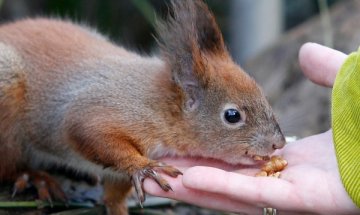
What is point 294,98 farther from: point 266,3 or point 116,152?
point 116,152

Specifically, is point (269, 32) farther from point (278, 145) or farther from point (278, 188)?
point (278, 188)

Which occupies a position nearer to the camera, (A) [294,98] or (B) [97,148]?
(B) [97,148]

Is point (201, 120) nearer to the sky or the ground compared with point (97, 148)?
nearer to the sky

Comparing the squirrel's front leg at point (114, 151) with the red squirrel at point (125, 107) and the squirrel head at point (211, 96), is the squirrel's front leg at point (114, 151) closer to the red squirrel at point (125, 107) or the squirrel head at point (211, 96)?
the red squirrel at point (125, 107)

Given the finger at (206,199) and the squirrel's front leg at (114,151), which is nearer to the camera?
the finger at (206,199)

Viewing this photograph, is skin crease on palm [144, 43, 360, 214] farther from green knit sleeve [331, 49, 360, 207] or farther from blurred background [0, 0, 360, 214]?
blurred background [0, 0, 360, 214]

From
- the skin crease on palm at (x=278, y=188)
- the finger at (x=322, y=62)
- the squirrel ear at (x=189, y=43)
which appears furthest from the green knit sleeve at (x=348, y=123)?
the squirrel ear at (x=189, y=43)

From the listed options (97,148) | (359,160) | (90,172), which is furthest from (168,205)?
(359,160)
